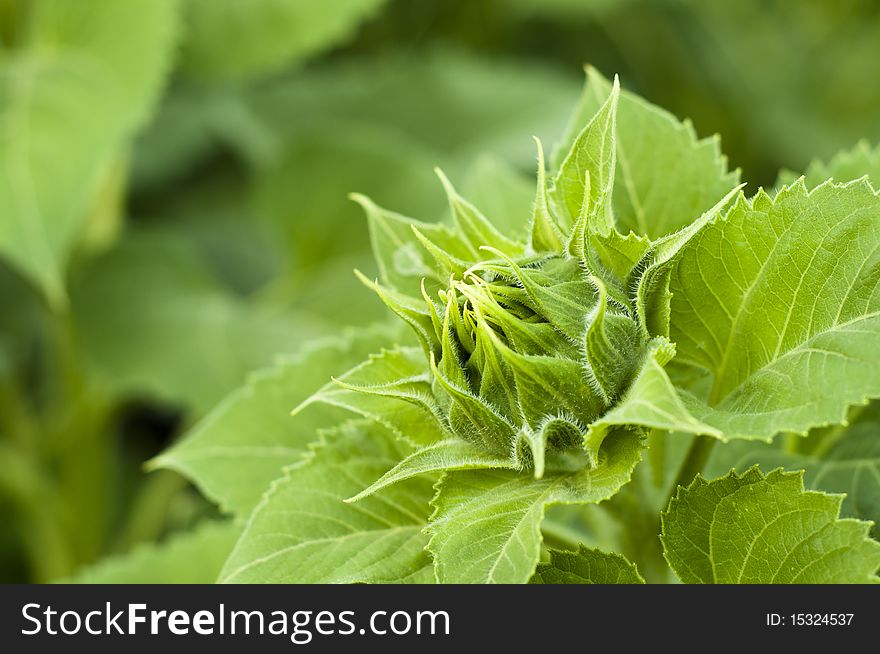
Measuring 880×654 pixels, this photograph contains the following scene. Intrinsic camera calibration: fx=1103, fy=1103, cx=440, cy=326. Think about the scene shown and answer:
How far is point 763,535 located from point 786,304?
12cm

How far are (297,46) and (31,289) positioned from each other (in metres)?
0.53

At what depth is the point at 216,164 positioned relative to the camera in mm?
1861

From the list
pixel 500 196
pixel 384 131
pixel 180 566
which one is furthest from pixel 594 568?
pixel 384 131

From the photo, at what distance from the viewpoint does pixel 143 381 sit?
1.25 meters

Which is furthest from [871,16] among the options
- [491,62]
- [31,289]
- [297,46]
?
[31,289]

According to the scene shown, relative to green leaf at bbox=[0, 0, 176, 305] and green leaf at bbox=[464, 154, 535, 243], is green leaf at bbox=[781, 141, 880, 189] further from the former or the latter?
green leaf at bbox=[0, 0, 176, 305]

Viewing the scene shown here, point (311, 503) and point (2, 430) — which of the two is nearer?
point (311, 503)

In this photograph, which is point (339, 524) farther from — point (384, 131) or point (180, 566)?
point (384, 131)

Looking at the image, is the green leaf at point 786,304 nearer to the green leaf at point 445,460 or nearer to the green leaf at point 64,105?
the green leaf at point 445,460

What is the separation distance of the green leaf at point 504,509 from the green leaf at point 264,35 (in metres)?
0.99

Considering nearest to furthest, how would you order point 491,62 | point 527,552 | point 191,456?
point 527,552, point 191,456, point 491,62

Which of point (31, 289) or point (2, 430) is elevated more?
point (31, 289)

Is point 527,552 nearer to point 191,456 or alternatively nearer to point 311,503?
point 311,503

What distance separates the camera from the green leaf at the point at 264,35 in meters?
1.43
